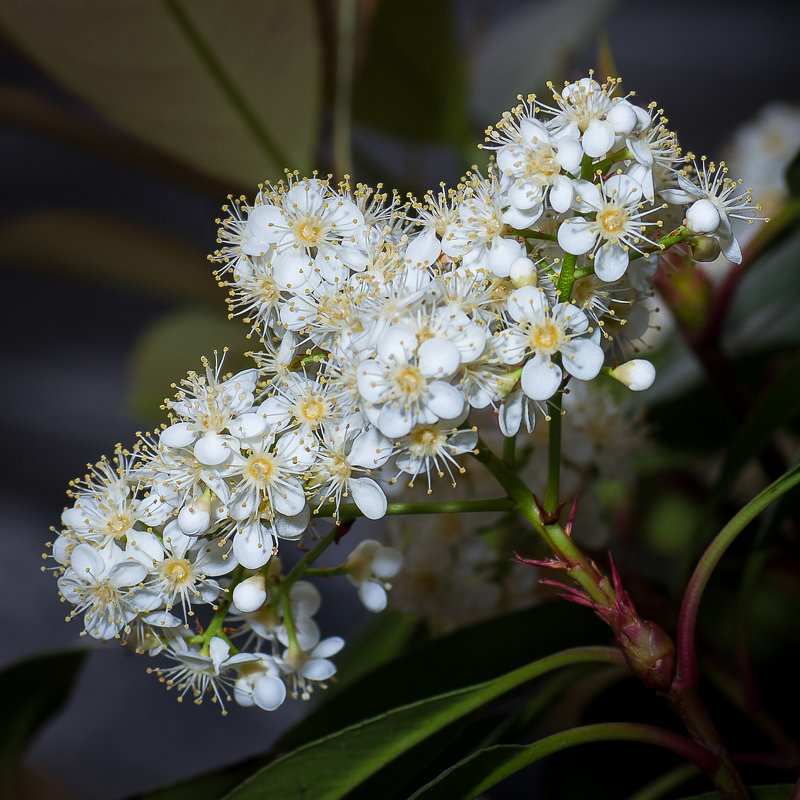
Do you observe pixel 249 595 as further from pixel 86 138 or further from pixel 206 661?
pixel 86 138

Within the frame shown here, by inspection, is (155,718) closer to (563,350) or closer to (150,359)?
(150,359)

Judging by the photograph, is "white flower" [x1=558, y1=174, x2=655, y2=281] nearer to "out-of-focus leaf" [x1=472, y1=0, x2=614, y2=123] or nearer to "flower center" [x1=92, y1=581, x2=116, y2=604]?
"flower center" [x1=92, y1=581, x2=116, y2=604]

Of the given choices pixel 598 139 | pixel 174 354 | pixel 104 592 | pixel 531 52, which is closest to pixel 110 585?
pixel 104 592

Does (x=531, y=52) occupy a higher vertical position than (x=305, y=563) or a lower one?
higher

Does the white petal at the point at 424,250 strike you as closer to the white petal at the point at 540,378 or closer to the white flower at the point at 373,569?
the white petal at the point at 540,378

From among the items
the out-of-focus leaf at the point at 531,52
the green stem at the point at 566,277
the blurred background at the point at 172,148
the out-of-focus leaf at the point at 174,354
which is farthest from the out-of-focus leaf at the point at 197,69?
the green stem at the point at 566,277

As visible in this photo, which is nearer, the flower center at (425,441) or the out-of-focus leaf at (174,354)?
the flower center at (425,441)

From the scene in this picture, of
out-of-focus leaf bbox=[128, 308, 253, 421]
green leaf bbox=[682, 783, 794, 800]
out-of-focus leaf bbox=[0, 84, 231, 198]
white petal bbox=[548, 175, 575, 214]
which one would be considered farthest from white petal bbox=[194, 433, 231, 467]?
out-of-focus leaf bbox=[0, 84, 231, 198]
